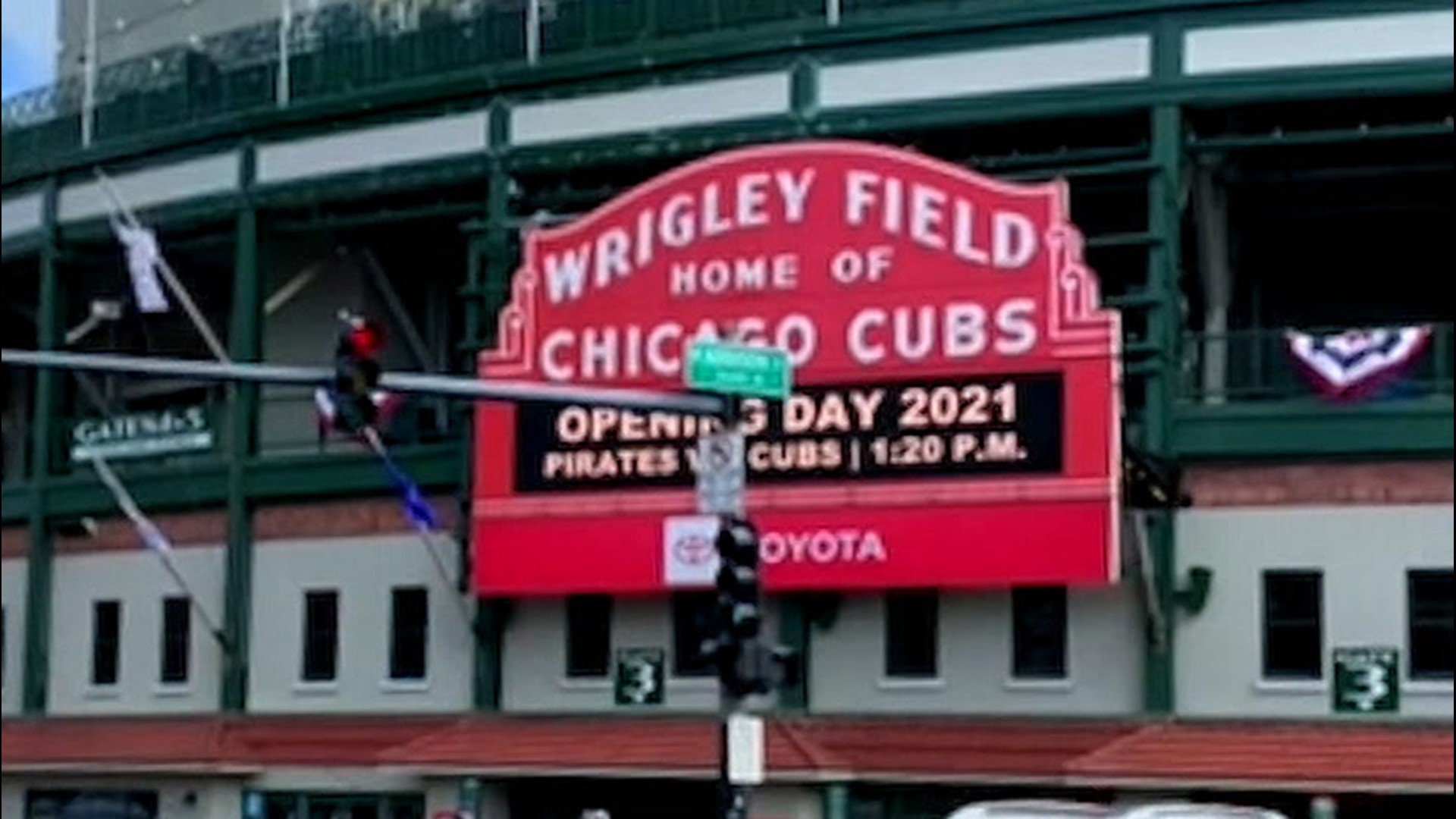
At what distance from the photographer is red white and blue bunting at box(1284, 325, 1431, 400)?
101ft

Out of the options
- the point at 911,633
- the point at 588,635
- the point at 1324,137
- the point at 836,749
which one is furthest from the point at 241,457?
the point at 1324,137

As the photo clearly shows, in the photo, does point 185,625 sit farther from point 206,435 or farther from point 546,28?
point 546,28

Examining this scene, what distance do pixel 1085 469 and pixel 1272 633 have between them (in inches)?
106

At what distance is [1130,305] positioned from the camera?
105ft

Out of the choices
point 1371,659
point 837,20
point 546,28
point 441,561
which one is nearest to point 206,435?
point 441,561

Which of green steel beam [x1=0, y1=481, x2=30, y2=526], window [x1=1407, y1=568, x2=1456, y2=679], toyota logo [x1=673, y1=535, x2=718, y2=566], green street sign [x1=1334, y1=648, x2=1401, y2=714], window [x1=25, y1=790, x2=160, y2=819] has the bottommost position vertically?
window [x1=25, y1=790, x2=160, y2=819]

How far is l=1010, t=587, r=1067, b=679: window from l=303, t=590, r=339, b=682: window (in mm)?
9936

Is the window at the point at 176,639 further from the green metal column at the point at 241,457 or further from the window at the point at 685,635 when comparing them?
the window at the point at 685,635

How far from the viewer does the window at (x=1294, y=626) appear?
31.4 m

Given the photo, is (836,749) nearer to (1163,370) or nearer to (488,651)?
(488,651)

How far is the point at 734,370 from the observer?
2361cm

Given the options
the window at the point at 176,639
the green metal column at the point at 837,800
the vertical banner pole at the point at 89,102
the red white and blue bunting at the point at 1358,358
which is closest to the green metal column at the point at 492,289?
the green metal column at the point at 837,800

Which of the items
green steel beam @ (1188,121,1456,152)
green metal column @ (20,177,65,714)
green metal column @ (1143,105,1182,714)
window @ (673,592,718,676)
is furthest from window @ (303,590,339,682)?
green steel beam @ (1188,121,1456,152)

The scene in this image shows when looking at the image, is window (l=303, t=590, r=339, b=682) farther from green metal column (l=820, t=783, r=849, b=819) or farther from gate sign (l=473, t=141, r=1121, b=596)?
green metal column (l=820, t=783, r=849, b=819)
